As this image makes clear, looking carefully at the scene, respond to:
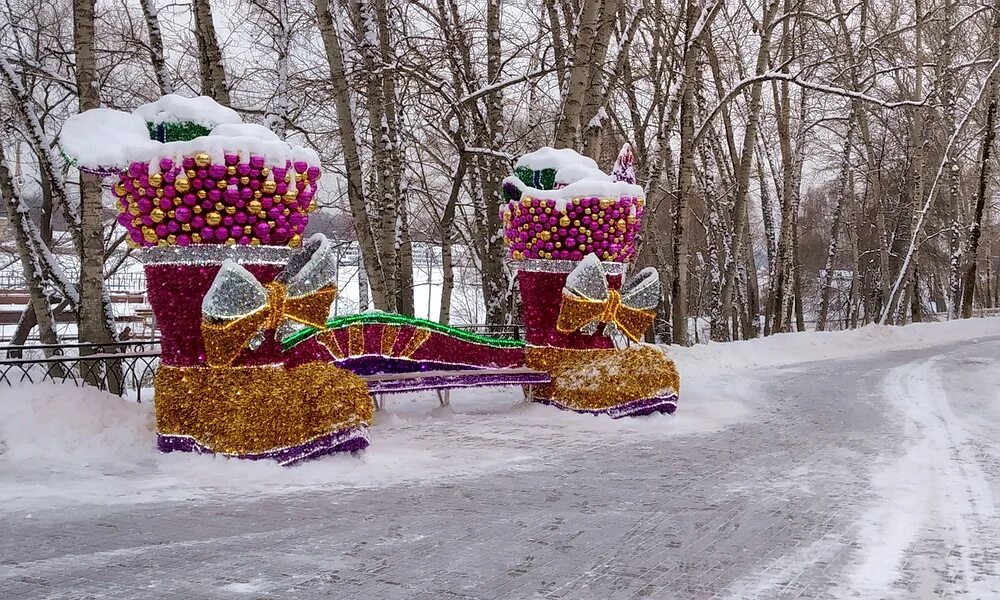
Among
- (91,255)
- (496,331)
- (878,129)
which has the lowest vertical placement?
(496,331)

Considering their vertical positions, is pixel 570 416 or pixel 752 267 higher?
pixel 752 267

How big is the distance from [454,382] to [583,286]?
165 cm

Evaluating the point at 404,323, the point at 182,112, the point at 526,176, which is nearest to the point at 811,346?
the point at 526,176

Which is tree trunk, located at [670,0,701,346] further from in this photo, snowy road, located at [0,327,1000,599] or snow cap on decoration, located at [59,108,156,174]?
snow cap on decoration, located at [59,108,156,174]

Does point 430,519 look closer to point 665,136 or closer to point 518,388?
point 518,388

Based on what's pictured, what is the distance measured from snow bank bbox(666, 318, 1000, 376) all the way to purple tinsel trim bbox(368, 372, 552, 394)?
177 inches

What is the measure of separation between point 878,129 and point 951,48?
10.5 meters

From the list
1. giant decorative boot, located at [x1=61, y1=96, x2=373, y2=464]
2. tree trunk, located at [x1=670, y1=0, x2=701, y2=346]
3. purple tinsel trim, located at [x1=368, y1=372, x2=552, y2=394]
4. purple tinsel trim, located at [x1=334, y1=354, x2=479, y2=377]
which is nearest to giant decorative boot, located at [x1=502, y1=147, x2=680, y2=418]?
purple tinsel trim, located at [x1=368, y1=372, x2=552, y2=394]

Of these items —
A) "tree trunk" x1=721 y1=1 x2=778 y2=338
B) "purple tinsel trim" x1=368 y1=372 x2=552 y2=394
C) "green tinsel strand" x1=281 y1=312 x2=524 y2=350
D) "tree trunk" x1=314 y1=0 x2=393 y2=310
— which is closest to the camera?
"purple tinsel trim" x1=368 y1=372 x2=552 y2=394

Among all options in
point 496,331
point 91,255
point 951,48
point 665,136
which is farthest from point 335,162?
point 951,48

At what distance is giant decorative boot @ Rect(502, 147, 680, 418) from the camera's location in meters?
8.12

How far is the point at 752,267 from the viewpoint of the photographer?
28.5 m

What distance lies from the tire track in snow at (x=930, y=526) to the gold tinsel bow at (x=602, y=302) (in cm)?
280

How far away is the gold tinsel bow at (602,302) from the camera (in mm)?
8297
